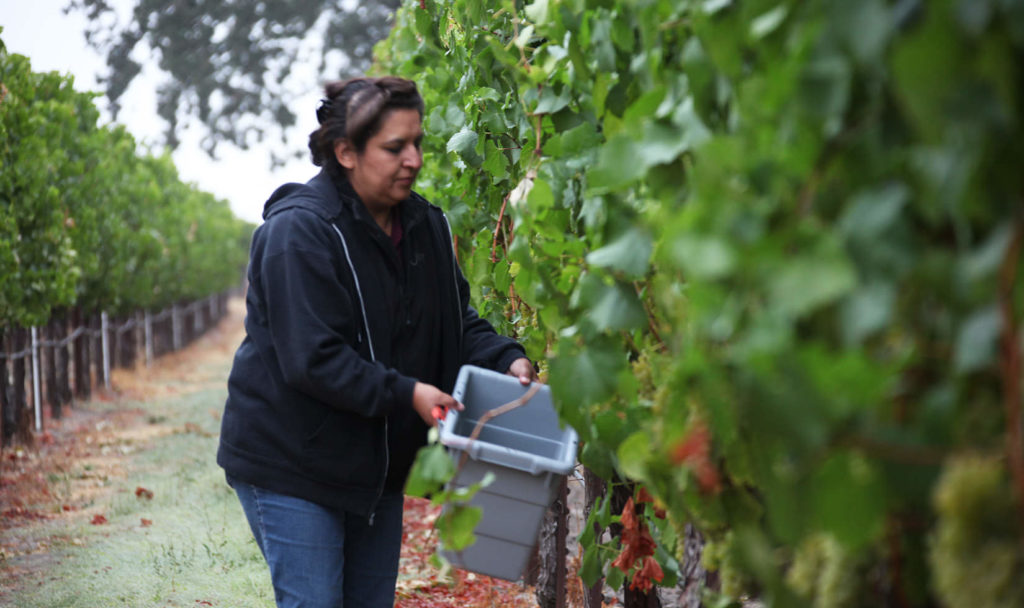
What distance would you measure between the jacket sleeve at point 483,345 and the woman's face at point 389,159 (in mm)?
463

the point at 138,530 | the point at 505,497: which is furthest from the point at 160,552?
the point at 505,497

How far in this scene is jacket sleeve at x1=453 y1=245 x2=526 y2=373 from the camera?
328 centimetres

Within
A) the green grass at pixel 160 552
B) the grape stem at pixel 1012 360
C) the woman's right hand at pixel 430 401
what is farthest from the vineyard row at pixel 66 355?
the grape stem at pixel 1012 360

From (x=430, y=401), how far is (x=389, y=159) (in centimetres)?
70

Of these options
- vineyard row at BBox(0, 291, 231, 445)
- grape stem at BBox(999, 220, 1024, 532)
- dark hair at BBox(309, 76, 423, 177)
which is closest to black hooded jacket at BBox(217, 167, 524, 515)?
dark hair at BBox(309, 76, 423, 177)

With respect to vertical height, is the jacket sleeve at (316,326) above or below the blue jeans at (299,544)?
above

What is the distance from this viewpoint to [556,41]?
2.49 meters

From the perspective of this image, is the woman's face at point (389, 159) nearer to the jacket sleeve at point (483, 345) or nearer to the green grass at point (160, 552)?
the jacket sleeve at point (483, 345)

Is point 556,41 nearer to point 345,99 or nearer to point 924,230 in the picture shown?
point 345,99

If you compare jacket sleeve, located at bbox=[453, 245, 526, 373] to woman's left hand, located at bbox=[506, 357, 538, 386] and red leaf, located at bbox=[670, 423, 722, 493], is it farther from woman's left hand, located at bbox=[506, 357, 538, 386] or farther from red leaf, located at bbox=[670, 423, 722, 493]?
red leaf, located at bbox=[670, 423, 722, 493]

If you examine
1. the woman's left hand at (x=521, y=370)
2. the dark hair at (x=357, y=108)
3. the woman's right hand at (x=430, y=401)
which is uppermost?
the dark hair at (x=357, y=108)

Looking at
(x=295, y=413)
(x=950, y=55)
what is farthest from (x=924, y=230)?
(x=295, y=413)

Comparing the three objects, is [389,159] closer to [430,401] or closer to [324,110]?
[324,110]

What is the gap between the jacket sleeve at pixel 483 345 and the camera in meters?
3.28
